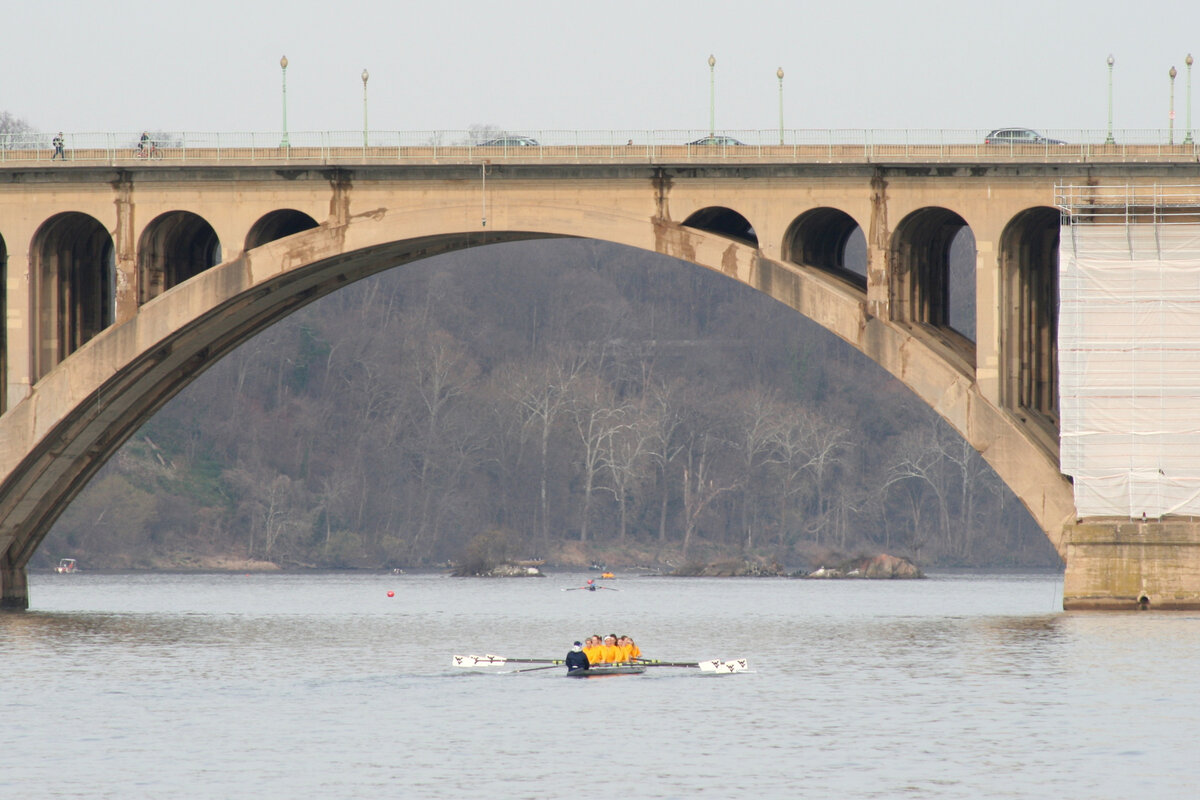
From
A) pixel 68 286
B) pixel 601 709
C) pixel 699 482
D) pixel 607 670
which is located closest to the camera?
pixel 601 709

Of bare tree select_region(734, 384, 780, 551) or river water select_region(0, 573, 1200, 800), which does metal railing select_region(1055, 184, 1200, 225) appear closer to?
river water select_region(0, 573, 1200, 800)

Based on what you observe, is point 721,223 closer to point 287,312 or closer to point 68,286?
point 287,312

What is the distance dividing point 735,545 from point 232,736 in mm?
101486

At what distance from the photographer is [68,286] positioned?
232 ft

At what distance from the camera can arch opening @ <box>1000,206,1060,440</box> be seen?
6197cm

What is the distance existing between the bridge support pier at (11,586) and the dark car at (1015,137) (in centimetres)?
3719

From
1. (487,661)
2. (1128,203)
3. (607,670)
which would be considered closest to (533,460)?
(1128,203)

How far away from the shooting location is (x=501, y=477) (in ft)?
468

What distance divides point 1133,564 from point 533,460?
283 ft

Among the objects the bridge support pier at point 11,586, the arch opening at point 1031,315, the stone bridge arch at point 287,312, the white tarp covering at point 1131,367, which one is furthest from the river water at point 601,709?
the arch opening at point 1031,315

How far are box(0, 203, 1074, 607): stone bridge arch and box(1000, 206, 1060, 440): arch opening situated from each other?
1.68 m

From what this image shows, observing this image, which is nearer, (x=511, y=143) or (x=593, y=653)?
(x=593, y=653)

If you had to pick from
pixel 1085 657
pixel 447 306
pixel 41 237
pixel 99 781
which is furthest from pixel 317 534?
pixel 99 781

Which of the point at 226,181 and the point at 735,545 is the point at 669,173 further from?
the point at 735,545
